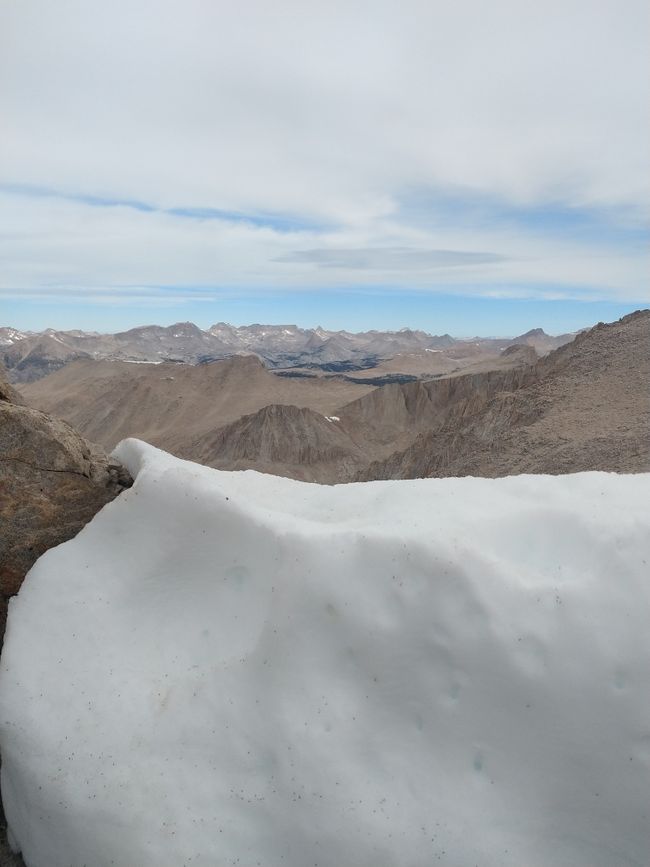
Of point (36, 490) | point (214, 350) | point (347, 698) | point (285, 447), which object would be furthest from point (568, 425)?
point (214, 350)

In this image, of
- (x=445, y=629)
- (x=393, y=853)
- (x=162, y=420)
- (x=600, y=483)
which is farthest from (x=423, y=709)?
(x=162, y=420)

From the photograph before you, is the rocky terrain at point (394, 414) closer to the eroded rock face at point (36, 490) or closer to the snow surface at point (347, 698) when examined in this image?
the snow surface at point (347, 698)

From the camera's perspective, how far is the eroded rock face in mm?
5668

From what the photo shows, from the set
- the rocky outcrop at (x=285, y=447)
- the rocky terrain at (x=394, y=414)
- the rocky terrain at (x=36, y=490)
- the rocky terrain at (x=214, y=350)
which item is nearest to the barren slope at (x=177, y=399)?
the rocky terrain at (x=394, y=414)

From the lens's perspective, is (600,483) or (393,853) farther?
(600,483)

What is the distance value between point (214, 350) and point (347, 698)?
594 feet

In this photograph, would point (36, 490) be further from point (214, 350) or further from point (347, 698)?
point (214, 350)

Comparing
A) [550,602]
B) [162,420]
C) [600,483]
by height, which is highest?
[600,483]

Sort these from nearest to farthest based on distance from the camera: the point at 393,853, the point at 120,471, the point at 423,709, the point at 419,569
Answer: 1. the point at 393,853
2. the point at 423,709
3. the point at 419,569
4. the point at 120,471

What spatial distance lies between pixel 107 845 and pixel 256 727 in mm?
1246

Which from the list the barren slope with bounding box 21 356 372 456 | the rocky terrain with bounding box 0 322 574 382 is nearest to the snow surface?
the barren slope with bounding box 21 356 372 456

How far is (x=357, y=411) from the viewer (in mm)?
58406

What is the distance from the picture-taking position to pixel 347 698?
4.36 meters

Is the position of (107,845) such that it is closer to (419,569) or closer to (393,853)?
(393,853)
